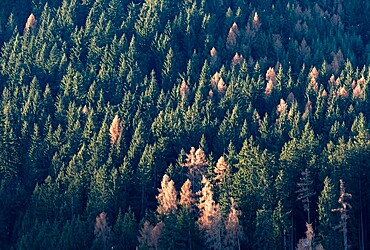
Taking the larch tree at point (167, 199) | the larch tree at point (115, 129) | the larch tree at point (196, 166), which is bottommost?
the larch tree at point (167, 199)

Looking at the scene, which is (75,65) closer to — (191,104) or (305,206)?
(191,104)

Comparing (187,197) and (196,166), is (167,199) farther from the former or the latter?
(196,166)

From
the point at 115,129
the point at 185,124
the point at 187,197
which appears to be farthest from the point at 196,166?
the point at 115,129

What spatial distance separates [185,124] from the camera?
124 metres

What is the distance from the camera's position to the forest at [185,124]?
97188mm

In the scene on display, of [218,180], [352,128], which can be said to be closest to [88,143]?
[218,180]

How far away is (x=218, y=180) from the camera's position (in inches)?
4215

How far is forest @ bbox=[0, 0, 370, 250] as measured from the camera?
97.2m

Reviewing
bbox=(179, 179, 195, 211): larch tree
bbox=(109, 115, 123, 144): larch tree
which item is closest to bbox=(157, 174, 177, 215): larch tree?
bbox=(179, 179, 195, 211): larch tree

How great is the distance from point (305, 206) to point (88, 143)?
1715 inches

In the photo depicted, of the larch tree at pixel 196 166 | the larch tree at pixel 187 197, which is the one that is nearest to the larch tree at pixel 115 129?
the larch tree at pixel 196 166

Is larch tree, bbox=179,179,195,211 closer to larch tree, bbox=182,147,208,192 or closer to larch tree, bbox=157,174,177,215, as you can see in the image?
larch tree, bbox=157,174,177,215

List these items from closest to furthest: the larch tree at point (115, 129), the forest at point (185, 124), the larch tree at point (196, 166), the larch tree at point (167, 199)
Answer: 1. the forest at point (185, 124)
2. the larch tree at point (167, 199)
3. the larch tree at point (196, 166)
4. the larch tree at point (115, 129)

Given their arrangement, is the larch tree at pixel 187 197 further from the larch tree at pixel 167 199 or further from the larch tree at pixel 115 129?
the larch tree at pixel 115 129
